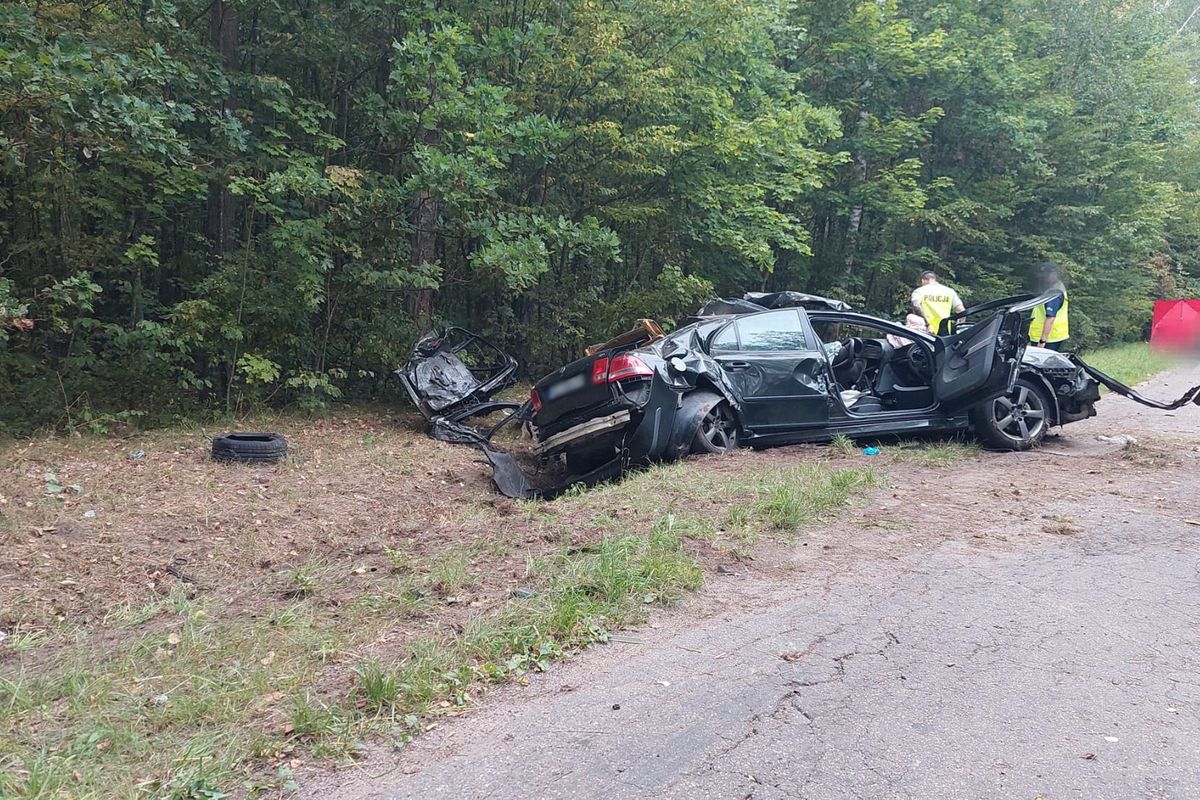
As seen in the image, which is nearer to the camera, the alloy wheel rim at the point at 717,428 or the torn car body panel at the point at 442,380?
the alloy wheel rim at the point at 717,428

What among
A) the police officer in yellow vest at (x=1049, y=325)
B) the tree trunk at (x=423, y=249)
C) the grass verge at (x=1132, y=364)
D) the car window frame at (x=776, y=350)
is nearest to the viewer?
the car window frame at (x=776, y=350)

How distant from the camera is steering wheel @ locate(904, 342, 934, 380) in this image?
8492 mm

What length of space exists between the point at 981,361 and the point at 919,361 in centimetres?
105

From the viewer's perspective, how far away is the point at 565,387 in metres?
7.51

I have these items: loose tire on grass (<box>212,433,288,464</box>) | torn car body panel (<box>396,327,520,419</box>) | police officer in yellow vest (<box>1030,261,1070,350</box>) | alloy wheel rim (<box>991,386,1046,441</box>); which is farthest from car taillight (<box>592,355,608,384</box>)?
police officer in yellow vest (<box>1030,261,1070,350</box>)

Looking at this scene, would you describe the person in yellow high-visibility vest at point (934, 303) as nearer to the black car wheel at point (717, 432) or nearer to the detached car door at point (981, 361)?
the detached car door at point (981, 361)

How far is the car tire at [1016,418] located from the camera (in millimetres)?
7961

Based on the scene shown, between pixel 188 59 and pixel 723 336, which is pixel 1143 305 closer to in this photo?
pixel 723 336

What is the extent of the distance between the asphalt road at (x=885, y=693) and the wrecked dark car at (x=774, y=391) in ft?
7.70

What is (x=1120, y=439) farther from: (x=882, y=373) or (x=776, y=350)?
(x=776, y=350)

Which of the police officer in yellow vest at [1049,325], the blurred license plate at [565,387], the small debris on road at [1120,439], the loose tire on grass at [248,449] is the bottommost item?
the loose tire on grass at [248,449]

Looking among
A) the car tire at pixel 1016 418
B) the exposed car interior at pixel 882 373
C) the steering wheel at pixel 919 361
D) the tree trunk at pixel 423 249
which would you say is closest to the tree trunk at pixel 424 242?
the tree trunk at pixel 423 249

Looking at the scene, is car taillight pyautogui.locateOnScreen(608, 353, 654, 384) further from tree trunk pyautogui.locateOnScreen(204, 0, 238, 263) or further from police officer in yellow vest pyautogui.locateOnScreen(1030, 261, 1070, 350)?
police officer in yellow vest pyautogui.locateOnScreen(1030, 261, 1070, 350)

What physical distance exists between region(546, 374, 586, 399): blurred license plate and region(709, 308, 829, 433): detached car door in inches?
52.2
